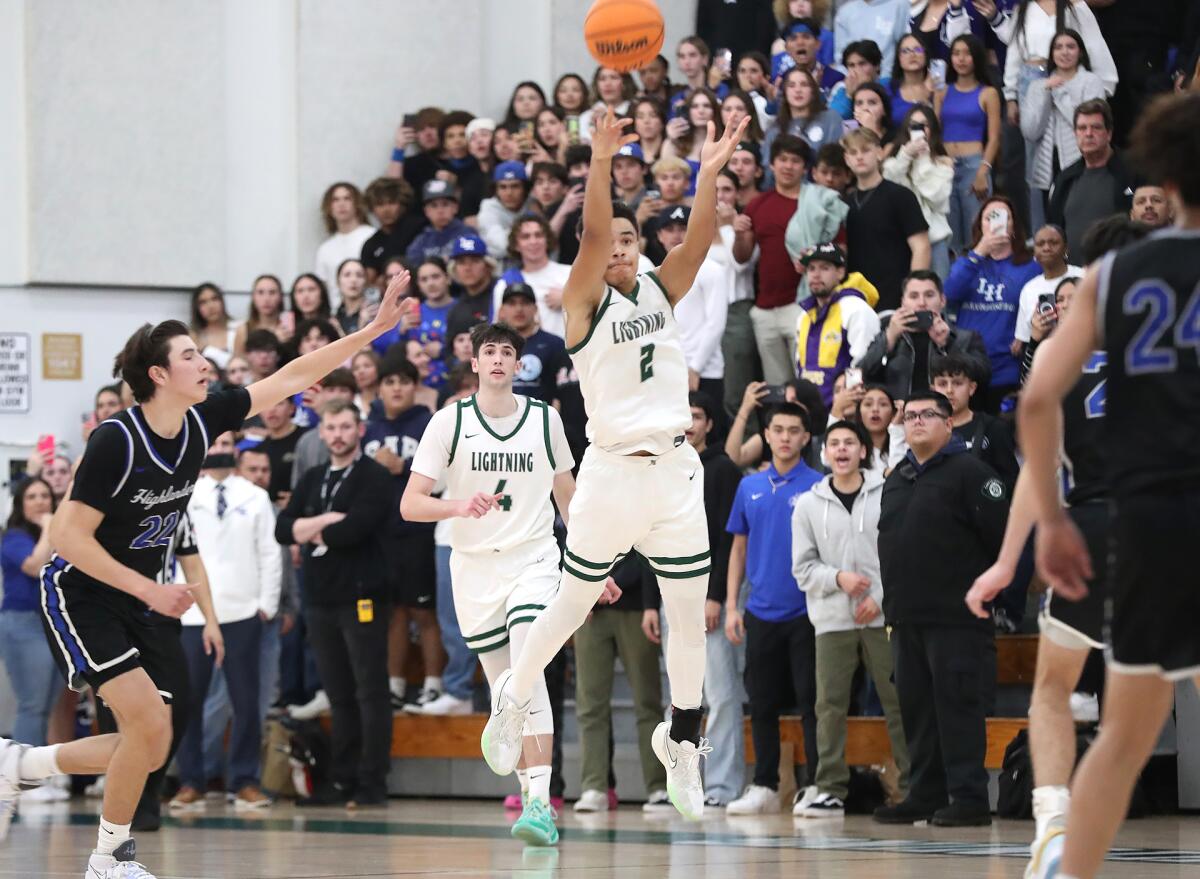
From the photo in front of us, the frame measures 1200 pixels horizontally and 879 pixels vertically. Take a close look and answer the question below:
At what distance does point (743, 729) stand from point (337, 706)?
9.79 feet

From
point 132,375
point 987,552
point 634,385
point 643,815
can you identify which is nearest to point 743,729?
point 643,815

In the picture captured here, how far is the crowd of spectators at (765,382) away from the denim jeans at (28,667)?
2 centimetres

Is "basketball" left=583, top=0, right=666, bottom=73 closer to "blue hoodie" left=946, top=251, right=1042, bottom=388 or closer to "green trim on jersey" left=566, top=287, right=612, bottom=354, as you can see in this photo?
"green trim on jersey" left=566, top=287, right=612, bottom=354

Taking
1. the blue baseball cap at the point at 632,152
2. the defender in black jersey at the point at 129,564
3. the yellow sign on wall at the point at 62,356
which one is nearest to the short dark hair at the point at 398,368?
the blue baseball cap at the point at 632,152

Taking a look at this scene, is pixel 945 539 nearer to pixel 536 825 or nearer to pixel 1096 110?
pixel 536 825

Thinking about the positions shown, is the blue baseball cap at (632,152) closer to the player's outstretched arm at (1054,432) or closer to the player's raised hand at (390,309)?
the player's raised hand at (390,309)

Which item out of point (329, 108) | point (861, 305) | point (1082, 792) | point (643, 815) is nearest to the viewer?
point (1082, 792)

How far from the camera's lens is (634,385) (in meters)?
7.77

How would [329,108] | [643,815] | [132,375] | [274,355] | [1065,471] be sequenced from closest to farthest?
[1065,471] → [132,375] → [643,815] → [274,355] → [329,108]

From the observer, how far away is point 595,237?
7.45 metres

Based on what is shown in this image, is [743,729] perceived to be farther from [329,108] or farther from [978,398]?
[329,108]

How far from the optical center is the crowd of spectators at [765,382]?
1091 centimetres

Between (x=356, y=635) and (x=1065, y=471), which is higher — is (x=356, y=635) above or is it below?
below

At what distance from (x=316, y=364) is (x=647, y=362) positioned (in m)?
1.47
